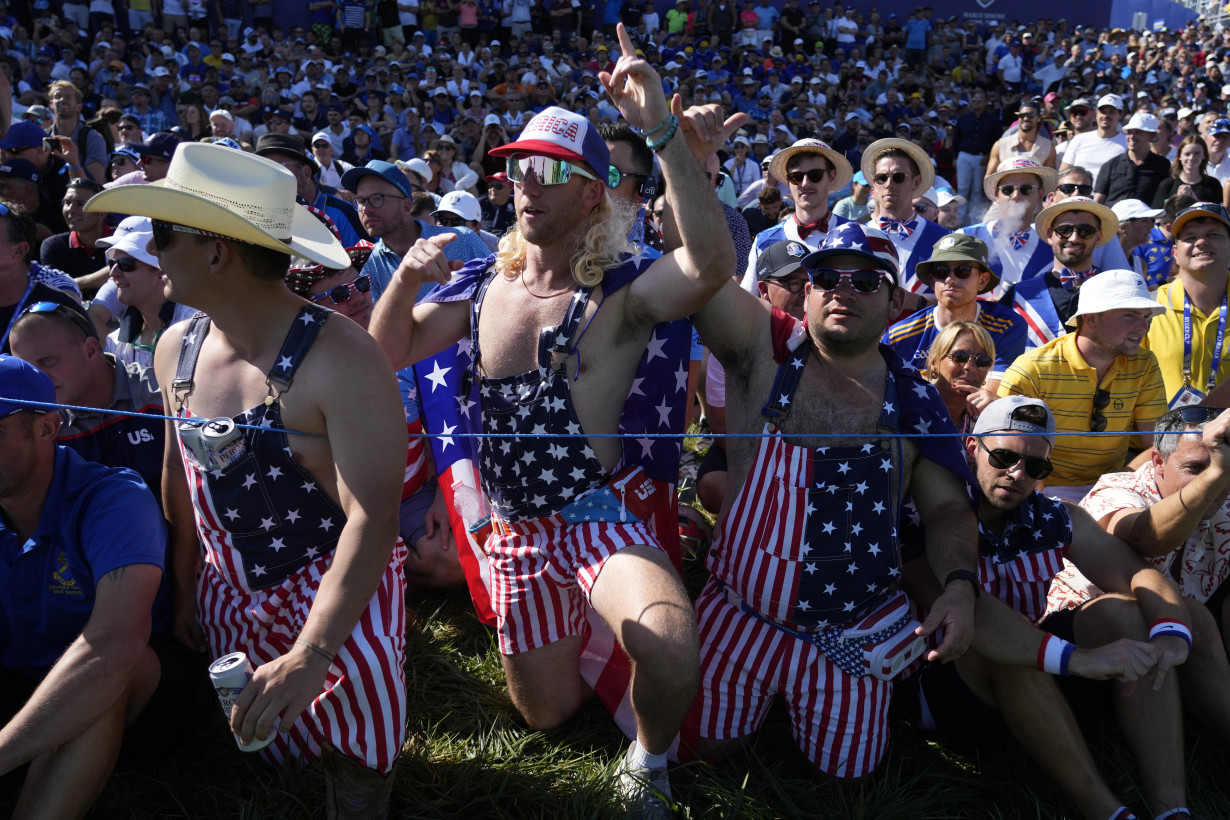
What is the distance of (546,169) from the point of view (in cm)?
311

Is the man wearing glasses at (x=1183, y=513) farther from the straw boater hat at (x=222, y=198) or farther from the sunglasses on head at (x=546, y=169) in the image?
the straw boater hat at (x=222, y=198)

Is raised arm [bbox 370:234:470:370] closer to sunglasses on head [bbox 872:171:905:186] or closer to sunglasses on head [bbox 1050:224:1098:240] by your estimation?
sunglasses on head [bbox 872:171:905:186]

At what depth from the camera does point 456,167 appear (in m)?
12.4

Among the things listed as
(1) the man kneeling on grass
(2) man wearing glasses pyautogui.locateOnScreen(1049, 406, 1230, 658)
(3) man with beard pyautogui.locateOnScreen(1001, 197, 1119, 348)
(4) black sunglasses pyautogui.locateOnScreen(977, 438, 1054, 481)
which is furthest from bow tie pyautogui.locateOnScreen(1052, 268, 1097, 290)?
(4) black sunglasses pyautogui.locateOnScreen(977, 438, 1054, 481)

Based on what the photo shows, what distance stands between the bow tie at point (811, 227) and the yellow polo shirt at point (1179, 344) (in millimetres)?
1935

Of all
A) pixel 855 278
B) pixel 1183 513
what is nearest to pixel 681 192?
pixel 855 278

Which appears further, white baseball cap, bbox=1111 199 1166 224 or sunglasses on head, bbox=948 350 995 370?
white baseball cap, bbox=1111 199 1166 224

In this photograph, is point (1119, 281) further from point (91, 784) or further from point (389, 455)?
point (91, 784)

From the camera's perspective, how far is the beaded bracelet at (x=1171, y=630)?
3037 mm

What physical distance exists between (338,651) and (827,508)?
158cm

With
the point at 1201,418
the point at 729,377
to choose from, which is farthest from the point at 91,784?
the point at 1201,418

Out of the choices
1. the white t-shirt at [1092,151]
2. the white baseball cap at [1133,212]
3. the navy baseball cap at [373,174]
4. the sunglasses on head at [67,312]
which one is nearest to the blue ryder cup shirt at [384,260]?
the navy baseball cap at [373,174]

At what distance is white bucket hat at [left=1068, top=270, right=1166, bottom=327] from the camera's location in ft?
13.9

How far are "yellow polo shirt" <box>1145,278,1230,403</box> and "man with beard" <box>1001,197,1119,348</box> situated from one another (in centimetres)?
49
